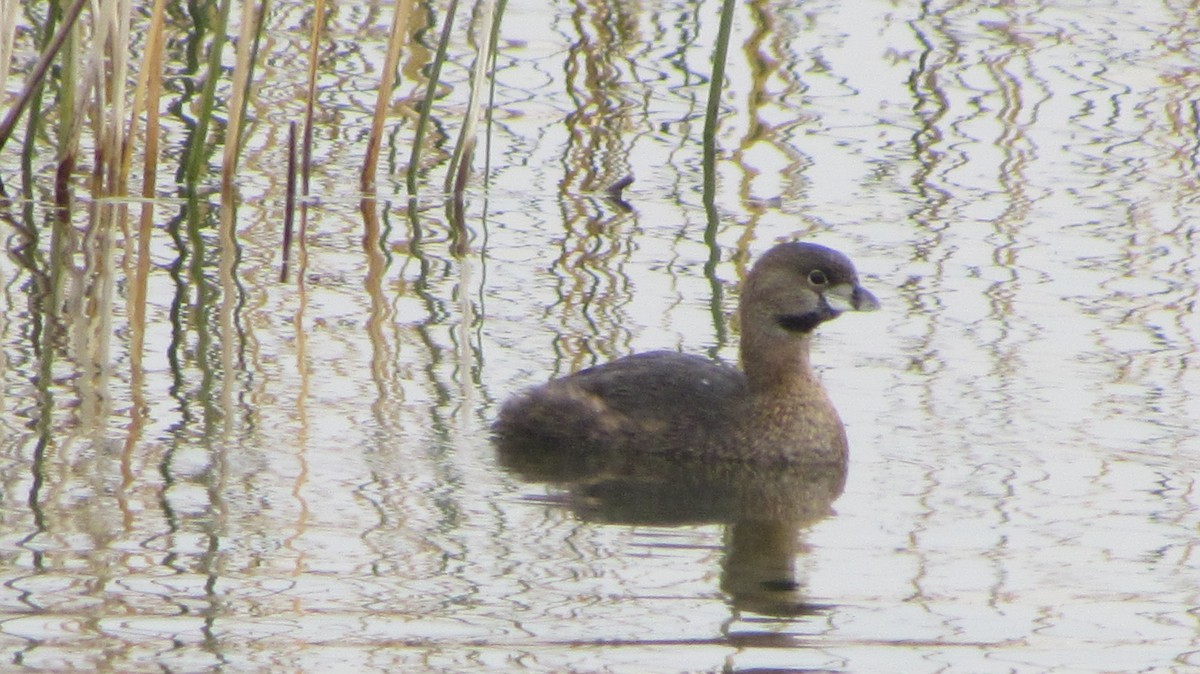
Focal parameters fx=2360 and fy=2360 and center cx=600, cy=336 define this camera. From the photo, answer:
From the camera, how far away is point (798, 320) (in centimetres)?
770

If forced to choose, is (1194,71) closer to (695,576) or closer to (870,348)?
(870,348)

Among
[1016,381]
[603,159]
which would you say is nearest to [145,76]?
[603,159]

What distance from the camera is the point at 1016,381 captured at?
7.82 metres

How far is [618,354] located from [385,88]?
7.17 feet

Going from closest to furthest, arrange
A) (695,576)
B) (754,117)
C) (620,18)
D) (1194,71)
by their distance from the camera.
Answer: (695,576)
(754,117)
(1194,71)
(620,18)

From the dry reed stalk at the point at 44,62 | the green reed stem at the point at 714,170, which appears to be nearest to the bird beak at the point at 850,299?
the green reed stem at the point at 714,170

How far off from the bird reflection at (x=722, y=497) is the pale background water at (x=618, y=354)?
0.24ft

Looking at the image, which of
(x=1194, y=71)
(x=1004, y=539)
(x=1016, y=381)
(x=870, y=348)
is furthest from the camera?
(x=1194, y=71)

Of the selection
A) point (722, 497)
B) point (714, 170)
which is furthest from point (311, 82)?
point (722, 497)

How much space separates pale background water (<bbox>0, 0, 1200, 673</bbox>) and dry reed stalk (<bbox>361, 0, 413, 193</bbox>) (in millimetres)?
228

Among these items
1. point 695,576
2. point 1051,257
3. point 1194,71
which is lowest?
point 695,576

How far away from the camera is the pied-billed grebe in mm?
7379

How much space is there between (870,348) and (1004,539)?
2.01m

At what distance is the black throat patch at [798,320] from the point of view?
769 cm
